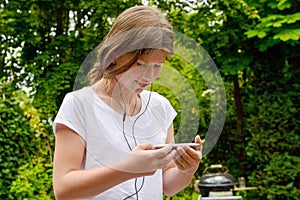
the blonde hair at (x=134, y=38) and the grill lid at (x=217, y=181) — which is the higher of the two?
the blonde hair at (x=134, y=38)

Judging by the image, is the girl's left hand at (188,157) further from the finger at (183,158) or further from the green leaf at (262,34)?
the green leaf at (262,34)

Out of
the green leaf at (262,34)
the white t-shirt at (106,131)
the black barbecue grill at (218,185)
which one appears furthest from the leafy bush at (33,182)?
the white t-shirt at (106,131)

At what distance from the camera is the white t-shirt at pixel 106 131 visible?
3.93 feet

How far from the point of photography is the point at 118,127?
1235 millimetres

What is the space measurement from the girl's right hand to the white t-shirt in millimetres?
48

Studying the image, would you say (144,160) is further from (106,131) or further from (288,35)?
(288,35)

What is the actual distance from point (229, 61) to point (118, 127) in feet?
12.6

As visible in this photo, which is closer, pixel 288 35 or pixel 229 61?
pixel 288 35

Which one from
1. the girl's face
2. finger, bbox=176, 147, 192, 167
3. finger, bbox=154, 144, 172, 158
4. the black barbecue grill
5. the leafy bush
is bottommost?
the black barbecue grill

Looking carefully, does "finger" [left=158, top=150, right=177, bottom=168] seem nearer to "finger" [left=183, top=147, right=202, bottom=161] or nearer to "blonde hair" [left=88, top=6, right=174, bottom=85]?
"finger" [left=183, top=147, right=202, bottom=161]

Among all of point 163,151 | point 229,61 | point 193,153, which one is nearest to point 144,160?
point 163,151

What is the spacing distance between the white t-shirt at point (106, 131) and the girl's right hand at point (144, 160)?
0.16 ft

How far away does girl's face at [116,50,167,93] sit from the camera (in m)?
1.18

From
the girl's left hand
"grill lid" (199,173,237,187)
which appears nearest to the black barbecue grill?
"grill lid" (199,173,237,187)
